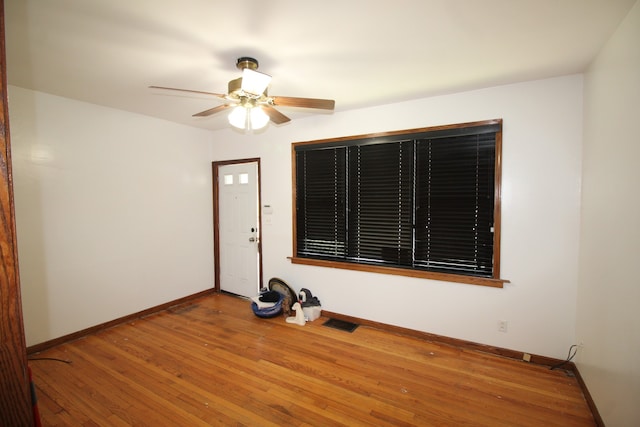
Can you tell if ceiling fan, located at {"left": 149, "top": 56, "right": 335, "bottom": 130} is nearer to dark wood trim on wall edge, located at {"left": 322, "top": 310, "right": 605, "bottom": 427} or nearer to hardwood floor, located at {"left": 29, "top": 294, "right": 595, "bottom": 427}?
hardwood floor, located at {"left": 29, "top": 294, "right": 595, "bottom": 427}

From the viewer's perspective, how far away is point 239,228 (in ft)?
14.6

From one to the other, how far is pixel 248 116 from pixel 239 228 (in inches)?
99.9

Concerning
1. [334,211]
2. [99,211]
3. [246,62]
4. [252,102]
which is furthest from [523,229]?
[99,211]

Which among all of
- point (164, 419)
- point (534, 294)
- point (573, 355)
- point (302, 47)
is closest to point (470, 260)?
point (534, 294)

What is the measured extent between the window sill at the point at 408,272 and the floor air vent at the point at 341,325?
0.68 m

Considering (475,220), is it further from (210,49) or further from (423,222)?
(210,49)

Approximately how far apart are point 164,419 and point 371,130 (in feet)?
10.8

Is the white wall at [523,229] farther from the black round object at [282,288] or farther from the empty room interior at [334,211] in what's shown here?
the black round object at [282,288]

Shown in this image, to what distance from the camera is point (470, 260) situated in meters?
2.89

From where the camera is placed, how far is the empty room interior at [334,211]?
5.77ft

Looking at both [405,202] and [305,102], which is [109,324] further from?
A: [405,202]

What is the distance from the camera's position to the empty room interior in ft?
5.77

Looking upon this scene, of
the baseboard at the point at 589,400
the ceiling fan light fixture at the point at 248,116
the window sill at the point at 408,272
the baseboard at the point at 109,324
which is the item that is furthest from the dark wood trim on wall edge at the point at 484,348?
the ceiling fan light fixture at the point at 248,116

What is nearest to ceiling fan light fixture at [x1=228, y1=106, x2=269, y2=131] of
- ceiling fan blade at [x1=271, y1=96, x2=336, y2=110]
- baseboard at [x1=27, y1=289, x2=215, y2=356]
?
ceiling fan blade at [x1=271, y1=96, x2=336, y2=110]
